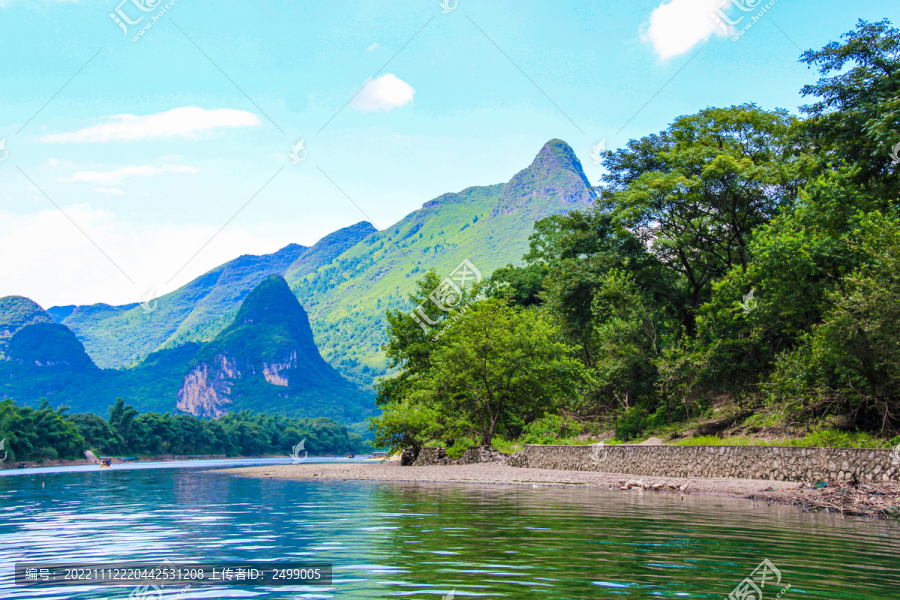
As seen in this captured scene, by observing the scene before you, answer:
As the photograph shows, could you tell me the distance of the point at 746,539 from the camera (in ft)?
35.9

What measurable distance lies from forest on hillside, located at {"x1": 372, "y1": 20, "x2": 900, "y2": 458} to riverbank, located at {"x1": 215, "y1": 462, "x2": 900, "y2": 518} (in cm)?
435

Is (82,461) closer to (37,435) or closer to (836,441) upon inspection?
(37,435)

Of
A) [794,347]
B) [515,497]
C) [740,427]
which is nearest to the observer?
[515,497]

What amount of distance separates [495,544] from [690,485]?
13.5 m

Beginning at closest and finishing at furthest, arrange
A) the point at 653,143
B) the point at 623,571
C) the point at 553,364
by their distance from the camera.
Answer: the point at 623,571 < the point at 553,364 < the point at 653,143

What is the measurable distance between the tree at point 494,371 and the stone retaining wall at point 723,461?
4.29 m

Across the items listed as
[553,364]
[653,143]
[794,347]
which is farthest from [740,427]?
[653,143]

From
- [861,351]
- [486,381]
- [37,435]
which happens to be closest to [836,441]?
[861,351]

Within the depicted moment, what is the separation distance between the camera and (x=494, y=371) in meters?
37.8

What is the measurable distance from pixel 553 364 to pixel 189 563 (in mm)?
30442

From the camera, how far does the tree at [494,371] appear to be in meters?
37.8

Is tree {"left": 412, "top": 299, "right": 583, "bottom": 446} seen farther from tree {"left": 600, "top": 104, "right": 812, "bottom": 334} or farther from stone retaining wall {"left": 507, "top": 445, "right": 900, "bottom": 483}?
tree {"left": 600, "top": 104, "right": 812, "bottom": 334}

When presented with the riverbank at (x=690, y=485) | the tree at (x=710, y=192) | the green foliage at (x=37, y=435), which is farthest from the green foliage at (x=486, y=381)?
the green foliage at (x=37, y=435)

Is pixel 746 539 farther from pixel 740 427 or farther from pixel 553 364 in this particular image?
pixel 553 364
